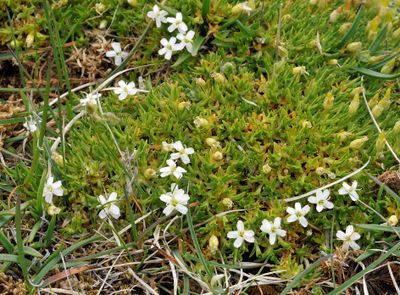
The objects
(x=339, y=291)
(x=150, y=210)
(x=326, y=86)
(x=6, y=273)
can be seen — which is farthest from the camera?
(x=326, y=86)

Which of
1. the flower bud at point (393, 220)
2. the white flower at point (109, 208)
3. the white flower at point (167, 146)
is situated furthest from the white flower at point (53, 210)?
the flower bud at point (393, 220)

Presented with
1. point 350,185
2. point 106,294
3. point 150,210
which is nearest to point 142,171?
point 150,210

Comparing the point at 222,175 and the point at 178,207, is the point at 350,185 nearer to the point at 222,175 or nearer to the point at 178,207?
the point at 222,175

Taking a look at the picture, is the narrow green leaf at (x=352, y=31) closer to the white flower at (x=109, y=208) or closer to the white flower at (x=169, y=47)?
the white flower at (x=169, y=47)

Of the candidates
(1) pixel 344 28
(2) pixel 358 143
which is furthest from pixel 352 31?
(2) pixel 358 143

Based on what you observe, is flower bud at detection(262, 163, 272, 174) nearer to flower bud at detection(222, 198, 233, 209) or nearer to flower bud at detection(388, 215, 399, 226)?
flower bud at detection(222, 198, 233, 209)

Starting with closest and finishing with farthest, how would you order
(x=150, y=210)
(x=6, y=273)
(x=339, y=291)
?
1. (x=339, y=291)
2. (x=6, y=273)
3. (x=150, y=210)

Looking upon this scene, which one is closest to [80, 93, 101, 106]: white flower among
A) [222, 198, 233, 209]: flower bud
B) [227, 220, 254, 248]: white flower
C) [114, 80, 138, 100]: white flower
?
[114, 80, 138, 100]: white flower
